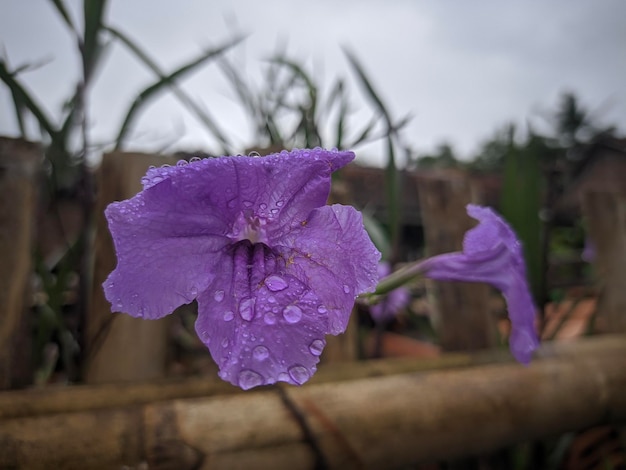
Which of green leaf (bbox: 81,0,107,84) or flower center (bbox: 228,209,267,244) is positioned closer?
flower center (bbox: 228,209,267,244)

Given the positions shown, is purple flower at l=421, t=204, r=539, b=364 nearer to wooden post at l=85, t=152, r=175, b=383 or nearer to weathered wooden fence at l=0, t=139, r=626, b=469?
weathered wooden fence at l=0, t=139, r=626, b=469

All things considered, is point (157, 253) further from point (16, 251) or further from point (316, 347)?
point (16, 251)

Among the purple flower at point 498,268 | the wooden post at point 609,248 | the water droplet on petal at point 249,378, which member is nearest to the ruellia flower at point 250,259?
the water droplet on petal at point 249,378

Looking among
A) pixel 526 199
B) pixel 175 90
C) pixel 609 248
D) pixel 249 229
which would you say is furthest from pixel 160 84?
pixel 609 248

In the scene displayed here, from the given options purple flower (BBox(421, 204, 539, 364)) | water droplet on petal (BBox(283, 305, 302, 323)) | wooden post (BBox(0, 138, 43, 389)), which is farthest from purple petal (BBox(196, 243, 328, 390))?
wooden post (BBox(0, 138, 43, 389))

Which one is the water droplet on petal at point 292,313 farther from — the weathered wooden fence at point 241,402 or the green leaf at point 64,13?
the green leaf at point 64,13

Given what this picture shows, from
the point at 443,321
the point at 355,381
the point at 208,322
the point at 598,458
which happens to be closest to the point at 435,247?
the point at 443,321
